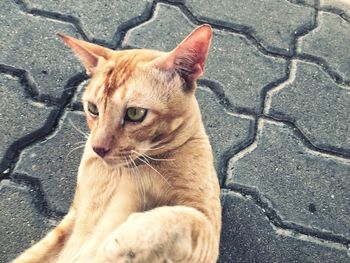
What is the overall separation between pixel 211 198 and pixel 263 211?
0.48 metres

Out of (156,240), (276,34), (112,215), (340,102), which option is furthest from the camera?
(276,34)

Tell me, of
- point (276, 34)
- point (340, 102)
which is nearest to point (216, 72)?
point (276, 34)

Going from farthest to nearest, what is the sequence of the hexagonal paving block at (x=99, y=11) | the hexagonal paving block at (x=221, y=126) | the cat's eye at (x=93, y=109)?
the hexagonal paving block at (x=99, y=11) → the hexagonal paving block at (x=221, y=126) → the cat's eye at (x=93, y=109)

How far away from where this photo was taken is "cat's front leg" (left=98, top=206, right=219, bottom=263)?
1.41 m

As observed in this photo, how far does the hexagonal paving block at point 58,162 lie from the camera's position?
6.58 feet

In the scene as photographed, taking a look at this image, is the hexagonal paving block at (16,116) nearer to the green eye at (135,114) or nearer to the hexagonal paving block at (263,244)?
the green eye at (135,114)

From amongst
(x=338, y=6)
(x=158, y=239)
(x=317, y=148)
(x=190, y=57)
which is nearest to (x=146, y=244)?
(x=158, y=239)

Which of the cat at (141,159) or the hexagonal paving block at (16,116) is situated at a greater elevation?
the cat at (141,159)

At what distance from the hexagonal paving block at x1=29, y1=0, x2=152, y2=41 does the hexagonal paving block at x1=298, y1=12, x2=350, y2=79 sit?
78cm

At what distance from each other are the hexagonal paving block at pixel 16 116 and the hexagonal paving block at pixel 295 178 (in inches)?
30.4

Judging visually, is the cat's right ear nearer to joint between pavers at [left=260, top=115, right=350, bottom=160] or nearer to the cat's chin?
the cat's chin

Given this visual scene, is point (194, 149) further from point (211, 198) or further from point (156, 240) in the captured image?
point (156, 240)

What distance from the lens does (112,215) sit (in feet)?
5.32

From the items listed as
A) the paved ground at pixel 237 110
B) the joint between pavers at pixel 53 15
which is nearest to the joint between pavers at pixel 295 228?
the paved ground at pixel 237 110
